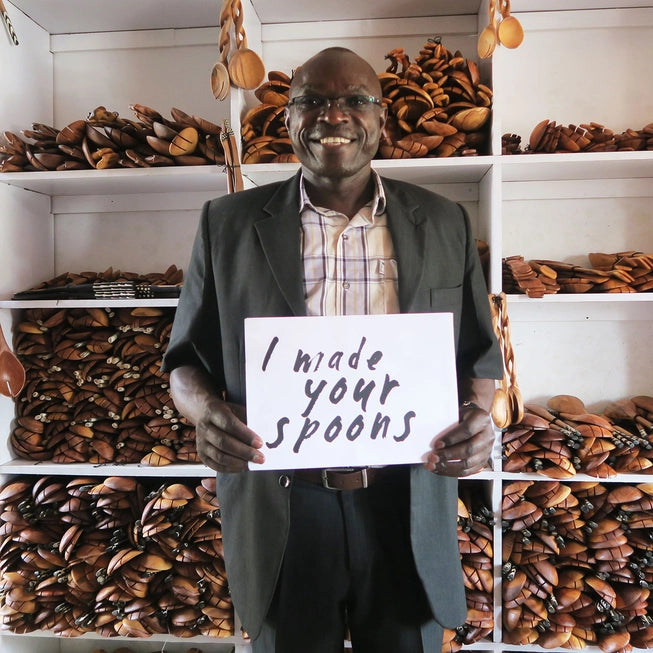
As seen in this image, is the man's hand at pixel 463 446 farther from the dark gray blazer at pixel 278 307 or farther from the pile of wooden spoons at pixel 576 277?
the pile of wooden spoons at pixel 576 277

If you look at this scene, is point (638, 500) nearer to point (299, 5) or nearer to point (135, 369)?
point (135, 369)

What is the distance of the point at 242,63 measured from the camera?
145 centimetres

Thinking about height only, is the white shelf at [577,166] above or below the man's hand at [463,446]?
above

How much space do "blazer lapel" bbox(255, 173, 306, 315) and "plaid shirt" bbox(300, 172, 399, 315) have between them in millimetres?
31

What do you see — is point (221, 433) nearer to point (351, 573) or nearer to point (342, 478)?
point (342, 478)

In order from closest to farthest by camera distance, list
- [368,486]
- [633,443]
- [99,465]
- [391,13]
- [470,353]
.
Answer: [368,486], [470,353], [633,443], [99,465], [391,13]

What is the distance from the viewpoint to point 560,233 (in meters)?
1.76

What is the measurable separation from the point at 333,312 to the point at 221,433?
276mm

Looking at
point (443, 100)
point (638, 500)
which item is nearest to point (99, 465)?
point (443, 100)

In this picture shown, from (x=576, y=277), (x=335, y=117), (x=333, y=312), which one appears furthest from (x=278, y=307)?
(x=576, y=277)

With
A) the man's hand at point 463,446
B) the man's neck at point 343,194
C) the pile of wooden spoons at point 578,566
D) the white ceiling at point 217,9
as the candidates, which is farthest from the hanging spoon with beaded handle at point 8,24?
the pile of wooden spoons at point 578,566

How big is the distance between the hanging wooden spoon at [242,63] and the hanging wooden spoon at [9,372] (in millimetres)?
1089

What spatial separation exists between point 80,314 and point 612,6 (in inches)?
82.2

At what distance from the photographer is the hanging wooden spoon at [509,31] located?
4.59ft
